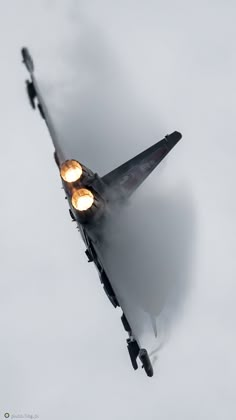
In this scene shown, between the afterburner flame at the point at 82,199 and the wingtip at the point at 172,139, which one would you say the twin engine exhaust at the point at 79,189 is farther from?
the wingtip at the point at 172,139

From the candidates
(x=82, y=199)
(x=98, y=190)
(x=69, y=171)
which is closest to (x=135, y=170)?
(x=98, y=190)

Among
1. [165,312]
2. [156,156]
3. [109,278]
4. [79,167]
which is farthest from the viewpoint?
[165,312]

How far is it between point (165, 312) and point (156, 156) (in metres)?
8.79

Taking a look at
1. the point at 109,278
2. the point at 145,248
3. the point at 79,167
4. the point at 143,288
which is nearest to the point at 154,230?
the point at 145,248

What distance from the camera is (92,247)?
115 feet

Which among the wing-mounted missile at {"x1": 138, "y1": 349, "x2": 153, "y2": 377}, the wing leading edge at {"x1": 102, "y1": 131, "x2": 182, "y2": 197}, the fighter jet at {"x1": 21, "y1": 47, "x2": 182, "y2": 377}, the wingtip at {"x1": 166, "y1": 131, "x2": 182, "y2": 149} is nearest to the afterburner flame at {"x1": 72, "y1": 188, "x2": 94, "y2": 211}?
the fighter jet at {"x1": 21, "y1": 47, "x2": 182, "y2": 377}

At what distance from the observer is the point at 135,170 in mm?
37250

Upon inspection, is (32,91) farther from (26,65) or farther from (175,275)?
(175,275)

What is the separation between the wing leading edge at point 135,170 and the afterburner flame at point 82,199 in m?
3.16

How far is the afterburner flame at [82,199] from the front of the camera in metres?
32.8

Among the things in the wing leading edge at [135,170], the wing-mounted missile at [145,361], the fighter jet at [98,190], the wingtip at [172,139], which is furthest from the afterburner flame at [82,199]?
the wing-mounted missile at [145,361]

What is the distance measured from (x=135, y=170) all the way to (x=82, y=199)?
Answer: 5.15 m

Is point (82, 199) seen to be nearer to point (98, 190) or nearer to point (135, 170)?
point (98, 190)

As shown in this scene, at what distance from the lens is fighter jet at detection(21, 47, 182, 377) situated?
108ft
